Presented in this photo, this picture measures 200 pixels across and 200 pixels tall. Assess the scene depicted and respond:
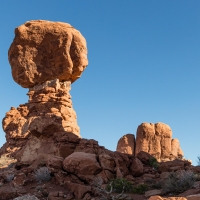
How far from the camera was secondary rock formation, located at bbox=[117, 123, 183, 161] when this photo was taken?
1093 inches

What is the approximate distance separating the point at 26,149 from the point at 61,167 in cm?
700

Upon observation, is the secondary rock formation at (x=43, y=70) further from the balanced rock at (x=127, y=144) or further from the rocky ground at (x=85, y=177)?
the balanced rock at (x=127, y=144)

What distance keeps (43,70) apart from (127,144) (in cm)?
1097

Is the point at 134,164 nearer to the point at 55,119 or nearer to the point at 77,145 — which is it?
the point at 77,145

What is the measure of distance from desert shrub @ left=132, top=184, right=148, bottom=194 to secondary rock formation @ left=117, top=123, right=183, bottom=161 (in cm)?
1778

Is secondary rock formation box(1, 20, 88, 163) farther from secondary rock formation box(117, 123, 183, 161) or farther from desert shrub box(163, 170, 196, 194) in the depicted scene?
desert shrub box(163, 170, 196, 194)

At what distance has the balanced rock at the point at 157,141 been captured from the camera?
2769 cm

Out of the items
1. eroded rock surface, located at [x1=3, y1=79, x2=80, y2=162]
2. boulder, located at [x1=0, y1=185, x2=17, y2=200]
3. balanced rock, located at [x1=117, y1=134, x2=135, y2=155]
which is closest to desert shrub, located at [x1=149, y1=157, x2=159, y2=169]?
boulder, located at [x1=0, y1=185, x2=17, y2=200]

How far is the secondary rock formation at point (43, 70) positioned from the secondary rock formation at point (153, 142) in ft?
29.1

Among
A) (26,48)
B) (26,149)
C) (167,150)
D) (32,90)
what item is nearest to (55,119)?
(26,149)

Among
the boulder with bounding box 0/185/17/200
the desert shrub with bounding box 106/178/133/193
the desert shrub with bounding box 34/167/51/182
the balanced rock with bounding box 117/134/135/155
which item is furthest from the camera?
the balanced rock with bounding box 117/134/135/155

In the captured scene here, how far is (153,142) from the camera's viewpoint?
28.0m

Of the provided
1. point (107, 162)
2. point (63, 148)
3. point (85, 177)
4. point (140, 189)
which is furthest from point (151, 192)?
point (63, 148)

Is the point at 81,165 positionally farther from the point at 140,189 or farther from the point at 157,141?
the point at 157,141
